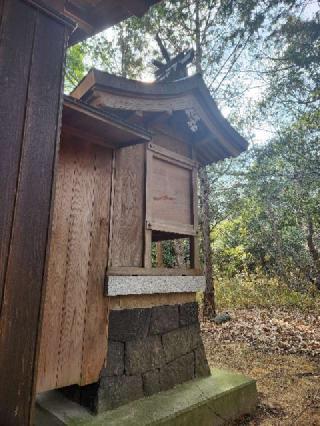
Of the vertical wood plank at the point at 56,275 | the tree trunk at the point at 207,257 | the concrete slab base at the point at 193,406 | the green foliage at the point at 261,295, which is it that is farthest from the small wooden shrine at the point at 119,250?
the green foliage at the point at 261,295

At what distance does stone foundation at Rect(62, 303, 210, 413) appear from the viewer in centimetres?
307

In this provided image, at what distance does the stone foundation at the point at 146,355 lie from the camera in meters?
3.07

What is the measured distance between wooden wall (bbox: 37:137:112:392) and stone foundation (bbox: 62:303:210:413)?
17 centimetres

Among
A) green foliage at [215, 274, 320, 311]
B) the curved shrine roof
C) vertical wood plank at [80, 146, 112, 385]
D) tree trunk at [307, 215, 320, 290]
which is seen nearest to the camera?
vertical wood plank at [80, 146, 112, 385]

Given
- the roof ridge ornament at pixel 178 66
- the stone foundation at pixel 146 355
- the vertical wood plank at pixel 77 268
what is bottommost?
the stone foundation at pixel 146 355

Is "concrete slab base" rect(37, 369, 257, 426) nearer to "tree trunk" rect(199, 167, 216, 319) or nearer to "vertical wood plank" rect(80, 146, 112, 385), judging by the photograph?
"vertical wood plank" rect(80, 146, 112, 385)

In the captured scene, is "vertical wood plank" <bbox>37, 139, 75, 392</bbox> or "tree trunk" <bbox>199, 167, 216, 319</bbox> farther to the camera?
"tree trunk" <bbox>199, 167, 216, 319</bbox>

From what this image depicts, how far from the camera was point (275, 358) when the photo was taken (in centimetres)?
587

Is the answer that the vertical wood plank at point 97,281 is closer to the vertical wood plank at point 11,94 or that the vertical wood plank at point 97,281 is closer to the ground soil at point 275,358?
the vertical wood plank at point 11,94

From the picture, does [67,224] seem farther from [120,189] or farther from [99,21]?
[99,21]

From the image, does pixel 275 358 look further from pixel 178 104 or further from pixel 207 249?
pixel 178 104

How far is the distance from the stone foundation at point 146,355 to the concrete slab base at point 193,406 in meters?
0.11

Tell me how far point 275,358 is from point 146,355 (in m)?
3.58

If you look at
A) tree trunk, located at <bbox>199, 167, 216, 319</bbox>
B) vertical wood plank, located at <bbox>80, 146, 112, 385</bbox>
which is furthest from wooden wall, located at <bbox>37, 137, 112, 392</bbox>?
tree trunk, located at <bbox>199, 167, 216, 319</bbox>
